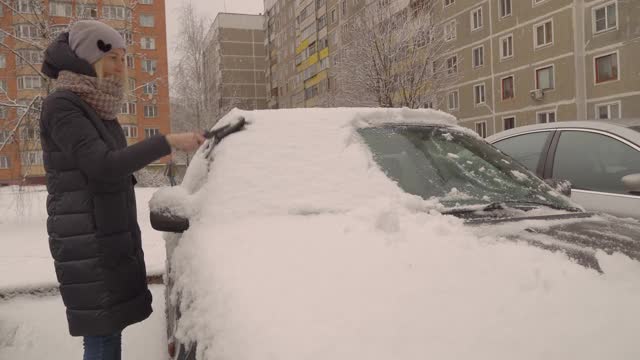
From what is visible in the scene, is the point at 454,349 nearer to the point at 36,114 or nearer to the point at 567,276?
the point at 567,276

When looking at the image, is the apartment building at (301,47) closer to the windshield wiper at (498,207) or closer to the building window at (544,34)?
the building window at (544,34)

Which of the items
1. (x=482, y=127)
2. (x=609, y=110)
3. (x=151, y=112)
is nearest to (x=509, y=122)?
(x=482, y=127)

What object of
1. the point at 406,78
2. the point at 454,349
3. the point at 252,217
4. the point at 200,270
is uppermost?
the point at 406,78

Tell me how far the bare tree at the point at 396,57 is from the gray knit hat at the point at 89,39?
14.1m

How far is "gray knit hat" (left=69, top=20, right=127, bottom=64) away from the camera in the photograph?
193 cm

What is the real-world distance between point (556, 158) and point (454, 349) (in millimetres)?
3266

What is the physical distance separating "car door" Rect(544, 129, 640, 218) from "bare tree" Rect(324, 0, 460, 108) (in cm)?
1191

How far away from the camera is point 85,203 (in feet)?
6.09

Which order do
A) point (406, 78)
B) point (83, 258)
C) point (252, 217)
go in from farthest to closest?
point (406, 78)
point (252, 217)
point (83, 258)

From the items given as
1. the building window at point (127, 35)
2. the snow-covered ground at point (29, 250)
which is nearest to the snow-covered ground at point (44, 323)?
the snow-covered ground at point (29, 250)

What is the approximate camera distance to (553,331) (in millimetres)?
1237

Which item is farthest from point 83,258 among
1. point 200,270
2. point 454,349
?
point 454,349

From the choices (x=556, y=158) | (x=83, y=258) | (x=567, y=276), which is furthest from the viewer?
(x=556, y=158)

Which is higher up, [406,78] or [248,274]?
[406,78]
